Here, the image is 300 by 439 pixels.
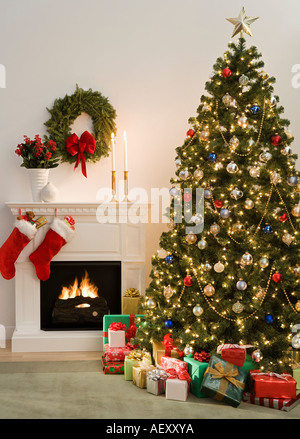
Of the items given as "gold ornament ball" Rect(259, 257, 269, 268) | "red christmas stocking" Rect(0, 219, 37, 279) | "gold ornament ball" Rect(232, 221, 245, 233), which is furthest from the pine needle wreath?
"gold ornament ball" Rect(259, 257, 269, 268)

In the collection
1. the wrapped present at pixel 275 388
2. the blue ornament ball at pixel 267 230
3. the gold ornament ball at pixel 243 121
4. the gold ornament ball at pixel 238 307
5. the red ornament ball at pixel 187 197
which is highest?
the gold ornament ball at pixel 243 121

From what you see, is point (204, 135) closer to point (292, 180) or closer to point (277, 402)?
point (292, 180)

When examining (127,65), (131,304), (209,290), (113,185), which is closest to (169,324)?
(209,290)

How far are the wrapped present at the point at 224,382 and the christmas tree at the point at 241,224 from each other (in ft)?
0.75

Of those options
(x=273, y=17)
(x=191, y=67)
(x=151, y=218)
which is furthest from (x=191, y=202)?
(x=273, y=17)

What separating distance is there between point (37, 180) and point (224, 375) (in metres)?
2.20

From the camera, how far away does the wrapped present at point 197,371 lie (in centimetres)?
337

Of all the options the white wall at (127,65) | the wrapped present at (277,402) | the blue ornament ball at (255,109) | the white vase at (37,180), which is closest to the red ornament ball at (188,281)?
the wrapped present at (277,402)

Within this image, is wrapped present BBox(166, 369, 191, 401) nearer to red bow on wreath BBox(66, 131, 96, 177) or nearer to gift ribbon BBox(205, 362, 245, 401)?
gift ribbon BBox(205, 362, 245, 401)

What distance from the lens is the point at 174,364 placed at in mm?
3525

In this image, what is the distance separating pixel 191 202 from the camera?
3777mm

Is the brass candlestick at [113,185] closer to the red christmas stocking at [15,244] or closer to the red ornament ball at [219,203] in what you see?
the red christmas stocking at [15,244]

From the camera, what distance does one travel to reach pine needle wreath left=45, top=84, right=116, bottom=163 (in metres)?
4.69

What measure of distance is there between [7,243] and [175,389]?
1894 mm
